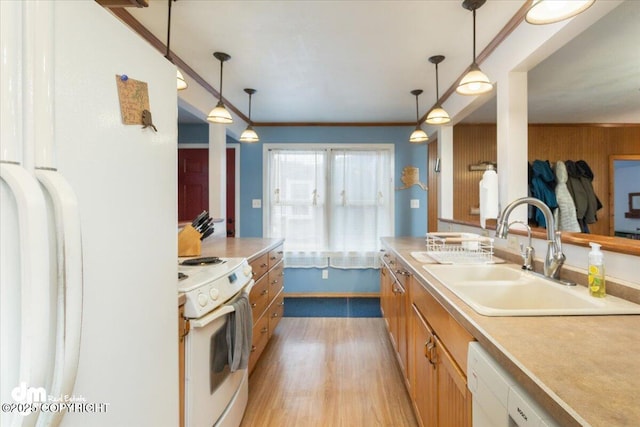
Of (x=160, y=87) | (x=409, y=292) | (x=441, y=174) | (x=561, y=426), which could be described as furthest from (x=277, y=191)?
(x=561, y=426)

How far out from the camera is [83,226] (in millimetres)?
631

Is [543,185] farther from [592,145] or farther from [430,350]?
[430,350]

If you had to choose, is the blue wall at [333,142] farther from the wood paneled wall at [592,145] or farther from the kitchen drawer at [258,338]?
the kitchen drawer at [258,338]

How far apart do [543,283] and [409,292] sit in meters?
0.65

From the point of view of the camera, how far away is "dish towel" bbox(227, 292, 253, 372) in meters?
1.45

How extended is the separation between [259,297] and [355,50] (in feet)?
6.18

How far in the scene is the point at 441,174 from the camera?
3.21 meters

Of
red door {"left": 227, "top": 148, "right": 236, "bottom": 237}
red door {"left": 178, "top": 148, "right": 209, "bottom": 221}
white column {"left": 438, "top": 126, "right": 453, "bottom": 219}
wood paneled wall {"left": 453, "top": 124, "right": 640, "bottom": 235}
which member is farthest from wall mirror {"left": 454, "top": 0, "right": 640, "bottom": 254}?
red door {"left": 178, "top": 148, "right": 209, "bottom": 221}

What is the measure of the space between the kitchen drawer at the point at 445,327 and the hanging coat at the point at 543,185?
9.68 ft

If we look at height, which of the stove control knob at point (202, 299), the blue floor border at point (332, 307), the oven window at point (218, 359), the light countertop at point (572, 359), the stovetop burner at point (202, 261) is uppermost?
the stovetop burner at point (202, 261)

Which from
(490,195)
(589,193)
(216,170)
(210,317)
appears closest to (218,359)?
(210,317)

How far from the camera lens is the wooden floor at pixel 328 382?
175cm

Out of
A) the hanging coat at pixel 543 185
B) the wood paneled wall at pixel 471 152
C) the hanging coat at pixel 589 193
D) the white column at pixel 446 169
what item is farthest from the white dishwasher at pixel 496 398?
the hanging coat at pixel 589 193

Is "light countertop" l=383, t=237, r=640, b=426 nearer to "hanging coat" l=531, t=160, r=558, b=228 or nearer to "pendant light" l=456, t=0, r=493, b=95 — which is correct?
"pendant light" l=456, t=0, r=493, b=95
